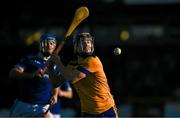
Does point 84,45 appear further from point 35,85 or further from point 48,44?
point 35,85

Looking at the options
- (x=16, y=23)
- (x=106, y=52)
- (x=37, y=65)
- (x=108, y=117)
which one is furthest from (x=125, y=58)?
(x=108, y=117)

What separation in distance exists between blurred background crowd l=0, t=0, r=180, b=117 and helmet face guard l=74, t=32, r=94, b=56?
8.51 metres

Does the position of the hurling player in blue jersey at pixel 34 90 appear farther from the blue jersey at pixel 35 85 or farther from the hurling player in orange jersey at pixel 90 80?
the hurling player in orange jersey at pixel 90 80

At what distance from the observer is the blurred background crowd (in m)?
15.3

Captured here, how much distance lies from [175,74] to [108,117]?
31.6 ft

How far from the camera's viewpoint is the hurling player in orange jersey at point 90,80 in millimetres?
6156

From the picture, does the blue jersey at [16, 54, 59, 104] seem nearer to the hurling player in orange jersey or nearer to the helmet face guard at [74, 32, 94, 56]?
the hurling player in orange jersey

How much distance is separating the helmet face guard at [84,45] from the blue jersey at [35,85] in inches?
66.0

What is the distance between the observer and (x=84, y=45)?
6.30 metres

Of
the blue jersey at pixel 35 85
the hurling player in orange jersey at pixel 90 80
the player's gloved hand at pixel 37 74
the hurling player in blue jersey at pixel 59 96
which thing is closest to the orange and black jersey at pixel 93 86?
the hurling player in orange jersey at pixel 90 80

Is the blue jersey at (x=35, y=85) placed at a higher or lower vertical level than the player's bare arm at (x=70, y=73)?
→ lower

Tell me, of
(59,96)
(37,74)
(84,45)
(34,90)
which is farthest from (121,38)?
(84,45)

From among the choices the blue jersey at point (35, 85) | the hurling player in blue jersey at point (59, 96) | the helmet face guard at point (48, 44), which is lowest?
the hurling player in blue jersey at point (59, 96)

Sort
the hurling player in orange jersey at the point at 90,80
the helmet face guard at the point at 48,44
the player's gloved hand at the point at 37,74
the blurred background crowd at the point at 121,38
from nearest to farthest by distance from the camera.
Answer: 1. the hurling player in orange jersey at the point at 90,80
2. the helmet face guard at the point at 48,44
3. the player's gloved hand at the point at 37,74
4. the blurred background crowd at the point at 121,38
